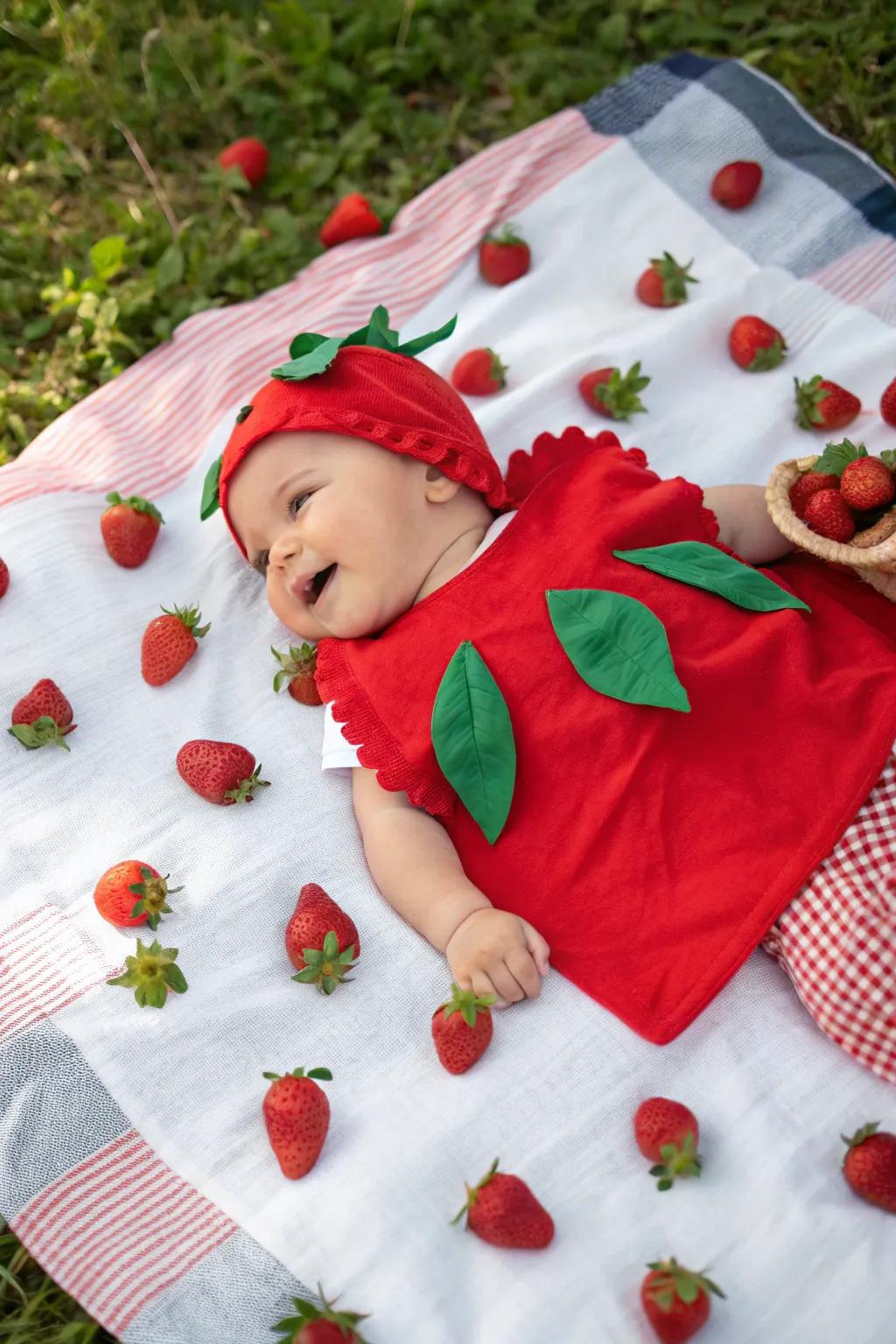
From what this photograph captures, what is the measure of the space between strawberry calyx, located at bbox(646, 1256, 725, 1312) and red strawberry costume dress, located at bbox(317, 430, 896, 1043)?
31cm

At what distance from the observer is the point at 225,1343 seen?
1.46 metres

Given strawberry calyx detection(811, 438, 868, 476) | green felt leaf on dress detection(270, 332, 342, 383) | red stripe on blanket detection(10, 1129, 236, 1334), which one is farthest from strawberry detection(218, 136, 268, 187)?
red stripe on blanket detection(10, 1129, 236, 1334)

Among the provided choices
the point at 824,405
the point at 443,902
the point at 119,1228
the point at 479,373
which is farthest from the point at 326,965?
the point at 824,405

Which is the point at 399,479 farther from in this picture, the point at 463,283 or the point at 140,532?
the point at 463,283

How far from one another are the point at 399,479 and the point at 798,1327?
1221 millimetres

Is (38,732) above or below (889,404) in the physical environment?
below

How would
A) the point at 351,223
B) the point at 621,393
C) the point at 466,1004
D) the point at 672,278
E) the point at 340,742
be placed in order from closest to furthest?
the point at 466,1004 < the point at 340,742 < the point at 621,393 < the point at 672,278 < the point at 351,223

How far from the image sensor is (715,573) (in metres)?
1.91

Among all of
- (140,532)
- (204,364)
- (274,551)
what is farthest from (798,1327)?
(204,364)

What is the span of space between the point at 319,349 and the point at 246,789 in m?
0.68

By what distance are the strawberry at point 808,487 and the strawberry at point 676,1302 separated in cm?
109

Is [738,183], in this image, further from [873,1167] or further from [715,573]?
[873,1167]

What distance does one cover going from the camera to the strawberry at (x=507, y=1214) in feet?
4.87

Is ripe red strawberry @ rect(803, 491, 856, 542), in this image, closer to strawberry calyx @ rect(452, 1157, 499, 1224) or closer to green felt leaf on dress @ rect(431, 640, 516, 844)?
green felt leaf on dress @ rect(431, 640, 516, 844)
